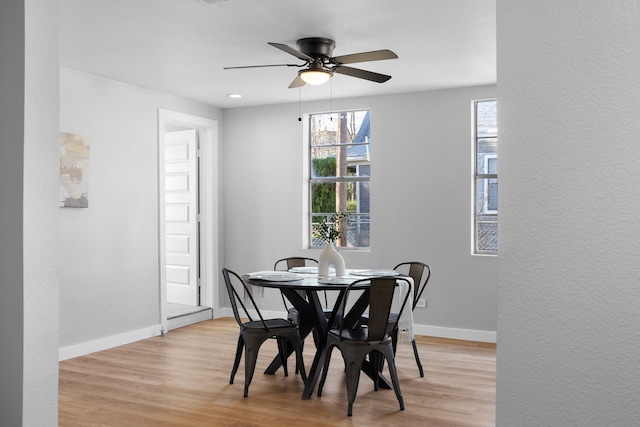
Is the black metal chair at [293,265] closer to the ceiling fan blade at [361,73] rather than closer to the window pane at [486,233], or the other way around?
the ceiling fan blade at [361,73]

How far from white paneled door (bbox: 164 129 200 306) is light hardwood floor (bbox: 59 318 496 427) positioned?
1.59m

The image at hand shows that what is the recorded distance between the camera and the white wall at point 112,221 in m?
5.11

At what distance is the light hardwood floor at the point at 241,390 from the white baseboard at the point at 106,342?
0.08m

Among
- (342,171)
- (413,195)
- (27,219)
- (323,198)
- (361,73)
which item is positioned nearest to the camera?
(27,219)

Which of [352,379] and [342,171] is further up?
[342,171]

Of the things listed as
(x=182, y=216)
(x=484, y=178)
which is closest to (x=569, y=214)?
(x=484, y=178)

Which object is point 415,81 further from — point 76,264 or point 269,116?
point 76,264

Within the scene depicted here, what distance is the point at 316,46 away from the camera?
4129 millimetres

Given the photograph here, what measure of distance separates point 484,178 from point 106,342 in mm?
3966

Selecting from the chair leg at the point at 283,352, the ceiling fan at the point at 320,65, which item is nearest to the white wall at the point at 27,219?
the ceiling fan at the point at 320,65

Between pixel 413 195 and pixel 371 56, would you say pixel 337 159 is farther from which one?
pixel 371 56

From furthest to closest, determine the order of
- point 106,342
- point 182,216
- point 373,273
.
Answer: point 182,216 < point 106,342 < point 373,273

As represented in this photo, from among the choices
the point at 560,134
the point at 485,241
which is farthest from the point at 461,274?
the point at 560,134

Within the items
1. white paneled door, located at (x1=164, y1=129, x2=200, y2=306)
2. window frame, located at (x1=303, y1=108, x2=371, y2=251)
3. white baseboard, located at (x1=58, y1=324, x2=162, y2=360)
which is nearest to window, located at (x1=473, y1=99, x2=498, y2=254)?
window frame, located at (x1=303, y1=108, x2=371, y2=251)
